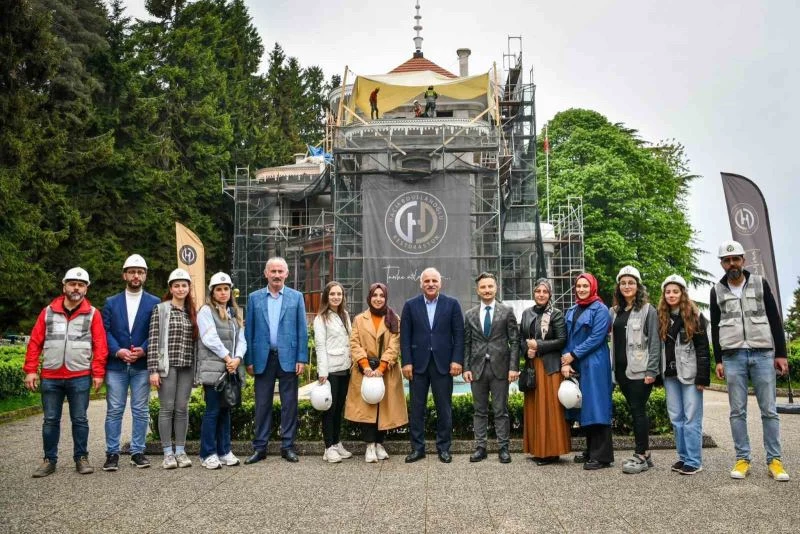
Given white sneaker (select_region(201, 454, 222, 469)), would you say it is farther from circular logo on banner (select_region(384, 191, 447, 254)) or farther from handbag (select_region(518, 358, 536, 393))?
circular logo on banner (select_region(384, 191, 447, 254))

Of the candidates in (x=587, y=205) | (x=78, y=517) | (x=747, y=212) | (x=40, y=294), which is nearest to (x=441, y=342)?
(x=78, y=517)

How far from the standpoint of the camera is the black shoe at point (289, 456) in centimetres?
742

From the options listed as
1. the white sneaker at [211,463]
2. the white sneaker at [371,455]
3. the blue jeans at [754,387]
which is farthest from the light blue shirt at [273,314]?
the blue jeans at [754,387]

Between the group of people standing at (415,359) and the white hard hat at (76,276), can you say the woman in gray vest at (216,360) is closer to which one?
the group of people standing at (415,359)

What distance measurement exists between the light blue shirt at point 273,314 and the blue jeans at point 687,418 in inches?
156

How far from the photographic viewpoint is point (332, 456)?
7.41 meters

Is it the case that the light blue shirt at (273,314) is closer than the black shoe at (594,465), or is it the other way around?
the black shoe at (594,465)

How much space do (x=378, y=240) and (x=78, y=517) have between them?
19.1 metres

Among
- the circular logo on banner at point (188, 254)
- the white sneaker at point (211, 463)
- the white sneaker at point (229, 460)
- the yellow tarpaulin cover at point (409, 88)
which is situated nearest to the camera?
the white sneaker at point (211, 463)

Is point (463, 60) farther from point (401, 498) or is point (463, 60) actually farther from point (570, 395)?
point (401, 498)

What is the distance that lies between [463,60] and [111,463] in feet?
109

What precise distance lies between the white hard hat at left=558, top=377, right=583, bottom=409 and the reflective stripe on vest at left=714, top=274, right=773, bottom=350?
4.58 ft

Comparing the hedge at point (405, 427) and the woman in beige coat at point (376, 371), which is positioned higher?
the woman in beige coat at point (376, 371)

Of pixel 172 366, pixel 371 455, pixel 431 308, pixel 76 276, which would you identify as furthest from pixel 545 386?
pixel 76 276
